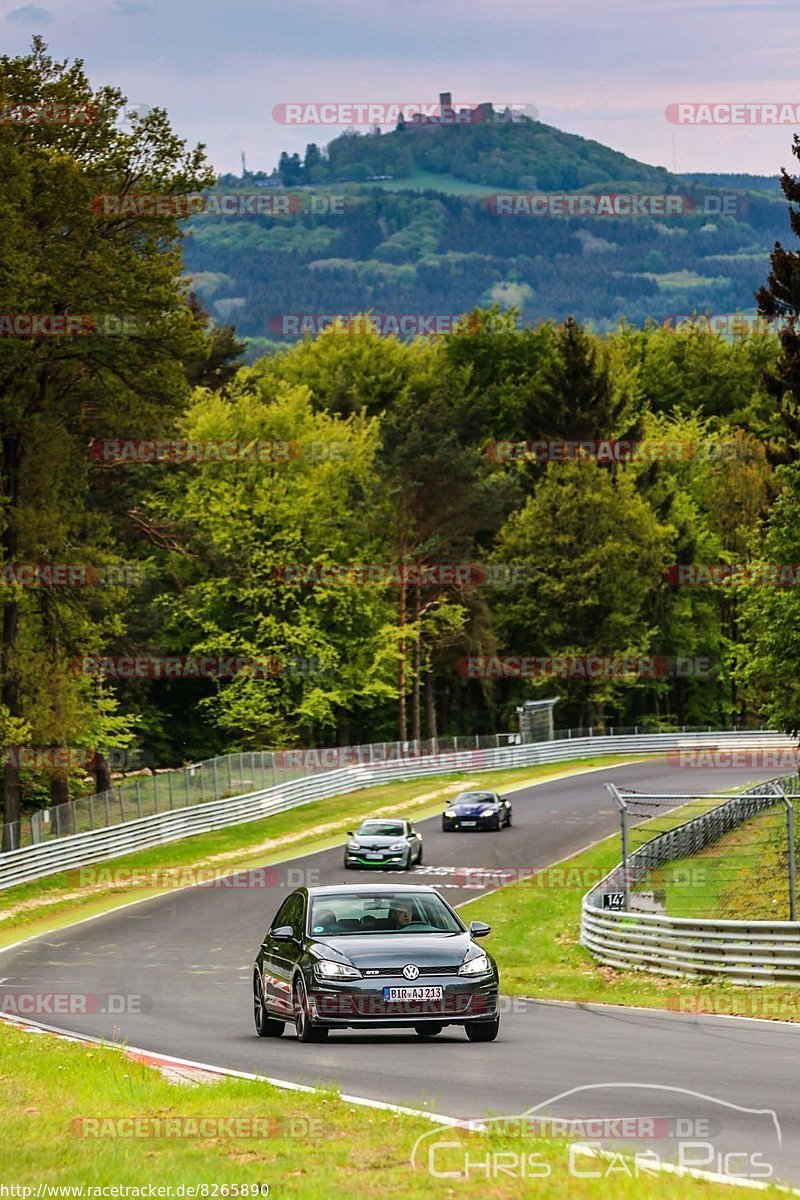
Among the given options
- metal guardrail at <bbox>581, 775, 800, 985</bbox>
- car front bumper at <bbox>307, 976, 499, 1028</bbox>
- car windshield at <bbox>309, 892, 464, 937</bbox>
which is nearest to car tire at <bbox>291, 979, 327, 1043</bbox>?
car front bumper at <bbox>307, 976, 499, 1028</bbox>

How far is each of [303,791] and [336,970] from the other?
149 ft

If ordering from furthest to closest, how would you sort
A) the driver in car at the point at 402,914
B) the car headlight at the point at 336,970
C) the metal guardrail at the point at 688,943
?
the metal guardrail at the point at 688,943 → the driver in car at the point at 402,914 → the car headlight at the point at 336,970

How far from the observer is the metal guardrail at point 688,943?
2173 centimetres

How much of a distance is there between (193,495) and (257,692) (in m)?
9.28

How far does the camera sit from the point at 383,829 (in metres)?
44.8

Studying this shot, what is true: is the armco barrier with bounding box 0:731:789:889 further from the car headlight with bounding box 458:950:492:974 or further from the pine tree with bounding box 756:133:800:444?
the car headlight with bounding box 458:950:492:974

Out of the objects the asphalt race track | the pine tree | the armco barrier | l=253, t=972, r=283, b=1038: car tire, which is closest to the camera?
the asphalt race track

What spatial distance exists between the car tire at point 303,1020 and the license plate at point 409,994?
2.77 ft

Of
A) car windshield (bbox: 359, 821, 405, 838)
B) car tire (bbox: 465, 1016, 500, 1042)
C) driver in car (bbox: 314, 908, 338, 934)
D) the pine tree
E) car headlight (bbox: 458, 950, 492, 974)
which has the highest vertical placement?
the pine tree

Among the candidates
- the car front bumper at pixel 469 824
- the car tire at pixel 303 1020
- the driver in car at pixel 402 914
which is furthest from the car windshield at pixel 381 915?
the car front bumper at pixel 469 824

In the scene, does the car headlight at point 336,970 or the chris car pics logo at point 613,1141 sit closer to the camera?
the chris car pics logo at point 613,1141

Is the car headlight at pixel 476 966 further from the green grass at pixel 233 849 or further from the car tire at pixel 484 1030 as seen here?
the green grass at pixel 233 849

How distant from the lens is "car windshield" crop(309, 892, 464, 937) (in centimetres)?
1700

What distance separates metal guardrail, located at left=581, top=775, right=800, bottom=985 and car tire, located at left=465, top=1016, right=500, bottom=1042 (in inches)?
238
